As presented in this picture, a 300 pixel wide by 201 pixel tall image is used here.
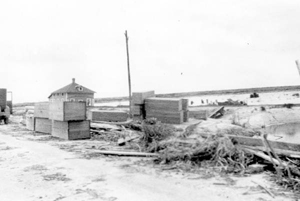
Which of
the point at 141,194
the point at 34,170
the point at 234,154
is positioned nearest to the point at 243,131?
the point at 234,154

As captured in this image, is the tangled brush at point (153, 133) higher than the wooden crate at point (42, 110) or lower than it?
lower

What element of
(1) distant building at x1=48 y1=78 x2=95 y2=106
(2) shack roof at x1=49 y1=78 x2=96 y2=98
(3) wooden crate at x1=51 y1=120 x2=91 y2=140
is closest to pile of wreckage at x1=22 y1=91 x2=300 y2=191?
(3) wooden crate at x1=51 y1=120 x2=91 y2=140

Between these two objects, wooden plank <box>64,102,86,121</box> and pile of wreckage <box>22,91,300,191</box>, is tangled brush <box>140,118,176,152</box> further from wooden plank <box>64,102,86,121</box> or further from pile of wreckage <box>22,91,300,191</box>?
wooden plank <box>64,102,86,121</box>

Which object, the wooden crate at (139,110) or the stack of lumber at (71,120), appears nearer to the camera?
the stack of lumber at (71,120)

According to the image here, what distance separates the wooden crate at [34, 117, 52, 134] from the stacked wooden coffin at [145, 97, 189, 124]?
572 cm

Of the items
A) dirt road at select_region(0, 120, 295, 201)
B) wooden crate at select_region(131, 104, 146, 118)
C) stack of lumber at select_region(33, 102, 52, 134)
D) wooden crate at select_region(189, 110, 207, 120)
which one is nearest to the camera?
dirt road at select_region(0, 120, 295, 201)

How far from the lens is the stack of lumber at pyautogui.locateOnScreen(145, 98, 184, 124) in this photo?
14641mm

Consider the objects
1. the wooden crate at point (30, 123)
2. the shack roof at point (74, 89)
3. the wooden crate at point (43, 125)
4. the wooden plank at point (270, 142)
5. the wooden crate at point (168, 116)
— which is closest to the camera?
the wooden plank at point (270, 142)

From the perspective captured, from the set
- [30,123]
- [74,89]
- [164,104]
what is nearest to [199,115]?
[164,104]

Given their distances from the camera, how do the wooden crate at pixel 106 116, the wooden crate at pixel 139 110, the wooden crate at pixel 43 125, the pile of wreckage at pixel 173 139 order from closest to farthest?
the pile of wreckage at pixel 173 139, the wooden crate at pixel 139 110, the wooden crate at pixel 43 125, the wooden crate at pixel 106 116

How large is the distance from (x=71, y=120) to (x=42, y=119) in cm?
445

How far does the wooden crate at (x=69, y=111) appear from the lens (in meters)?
13.3

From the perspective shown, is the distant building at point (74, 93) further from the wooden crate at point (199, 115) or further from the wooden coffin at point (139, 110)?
the wooden coffin at point (139, 110)

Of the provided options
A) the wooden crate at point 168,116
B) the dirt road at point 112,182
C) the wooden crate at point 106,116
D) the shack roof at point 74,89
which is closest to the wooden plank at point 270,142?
the dirt road at point 112,182
